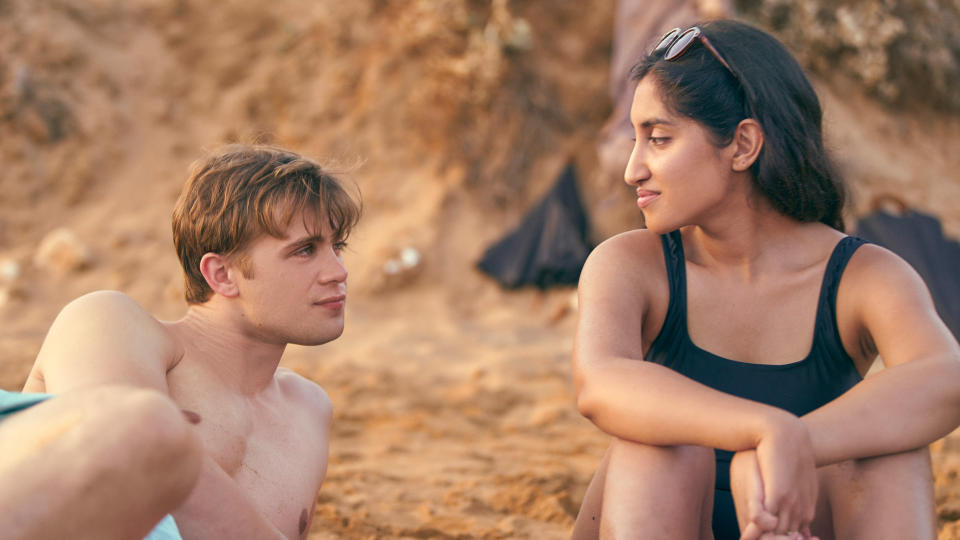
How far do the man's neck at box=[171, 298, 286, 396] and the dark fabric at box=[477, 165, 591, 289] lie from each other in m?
4.52

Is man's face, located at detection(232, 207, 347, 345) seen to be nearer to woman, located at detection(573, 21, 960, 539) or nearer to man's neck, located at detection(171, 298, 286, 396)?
man's neck, located at detection(171, 298, 286, 396)

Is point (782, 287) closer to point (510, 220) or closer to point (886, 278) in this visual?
point (886, 278)

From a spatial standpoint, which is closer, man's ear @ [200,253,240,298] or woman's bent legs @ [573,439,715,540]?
woman's bent legs @ [573,439,715,540]

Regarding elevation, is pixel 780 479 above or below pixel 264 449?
above

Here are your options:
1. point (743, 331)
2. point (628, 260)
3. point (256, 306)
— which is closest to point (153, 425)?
point (256, 306)

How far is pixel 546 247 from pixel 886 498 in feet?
16.1

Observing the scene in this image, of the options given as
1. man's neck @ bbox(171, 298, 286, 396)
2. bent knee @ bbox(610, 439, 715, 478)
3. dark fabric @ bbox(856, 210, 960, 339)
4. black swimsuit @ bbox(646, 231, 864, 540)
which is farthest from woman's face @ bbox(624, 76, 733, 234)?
dark fabric @ bbox(856, 210, 960, 339)

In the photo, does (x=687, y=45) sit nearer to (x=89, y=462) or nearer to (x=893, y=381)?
(x=893, y=381)

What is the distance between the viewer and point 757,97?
77.0 inches

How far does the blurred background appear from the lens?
6.34 m

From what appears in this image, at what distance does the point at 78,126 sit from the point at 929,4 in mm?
8022

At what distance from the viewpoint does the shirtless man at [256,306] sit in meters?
1.91

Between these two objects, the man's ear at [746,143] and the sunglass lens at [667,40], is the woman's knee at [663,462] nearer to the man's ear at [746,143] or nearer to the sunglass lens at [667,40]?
the man's ear at [746,143]

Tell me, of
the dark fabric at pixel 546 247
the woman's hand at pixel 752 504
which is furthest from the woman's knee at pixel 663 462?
the dark fabric at pixel 546 247
